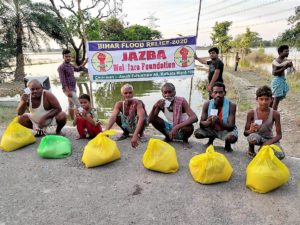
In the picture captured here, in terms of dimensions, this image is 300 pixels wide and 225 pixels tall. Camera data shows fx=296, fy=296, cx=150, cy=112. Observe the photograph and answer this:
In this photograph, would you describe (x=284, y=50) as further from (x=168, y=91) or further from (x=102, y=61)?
(x=102, y=61)

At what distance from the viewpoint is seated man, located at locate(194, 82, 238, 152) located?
407 centimetres

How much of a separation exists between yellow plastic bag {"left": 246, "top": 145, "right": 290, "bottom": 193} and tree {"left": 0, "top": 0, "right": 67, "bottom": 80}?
1609 cm

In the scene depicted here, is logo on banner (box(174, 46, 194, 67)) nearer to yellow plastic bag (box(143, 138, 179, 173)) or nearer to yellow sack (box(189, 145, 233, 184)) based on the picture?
yellow plastic bag (box(143, 138, 179, 173))

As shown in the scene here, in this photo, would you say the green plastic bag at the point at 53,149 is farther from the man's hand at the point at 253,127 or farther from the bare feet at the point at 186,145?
the man's hand at the point at 253,127

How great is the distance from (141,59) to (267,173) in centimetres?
356

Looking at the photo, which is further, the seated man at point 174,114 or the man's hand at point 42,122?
the man's hand at point 42,122

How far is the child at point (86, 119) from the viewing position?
4.53 m

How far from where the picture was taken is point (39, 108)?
4750 mm

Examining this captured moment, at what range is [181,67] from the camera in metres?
5.93

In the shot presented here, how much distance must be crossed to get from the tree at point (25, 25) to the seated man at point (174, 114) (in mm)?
14344

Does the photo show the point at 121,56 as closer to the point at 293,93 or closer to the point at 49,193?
the point at 49,193

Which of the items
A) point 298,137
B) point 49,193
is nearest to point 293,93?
point 298,137

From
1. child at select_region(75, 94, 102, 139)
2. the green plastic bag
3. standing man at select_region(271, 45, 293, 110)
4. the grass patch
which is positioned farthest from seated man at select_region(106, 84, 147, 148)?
the grass patch

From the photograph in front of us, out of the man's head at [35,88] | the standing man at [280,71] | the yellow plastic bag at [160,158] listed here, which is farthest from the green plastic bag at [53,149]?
the standing man at [280,71]
